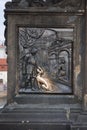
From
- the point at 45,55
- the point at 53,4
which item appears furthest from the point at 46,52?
the point at 53,4

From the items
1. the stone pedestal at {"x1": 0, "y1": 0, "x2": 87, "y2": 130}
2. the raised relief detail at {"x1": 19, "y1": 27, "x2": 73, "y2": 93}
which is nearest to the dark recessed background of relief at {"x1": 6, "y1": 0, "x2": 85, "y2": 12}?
the stone pedestal at {"x1": 0, "y1": 0, "x2": 87, "y2": 130}

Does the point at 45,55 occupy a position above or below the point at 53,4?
below

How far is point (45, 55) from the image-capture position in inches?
389

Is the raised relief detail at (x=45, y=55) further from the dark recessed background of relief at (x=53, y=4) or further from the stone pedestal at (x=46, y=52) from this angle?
the dark recessed background of relief at (x=53, y=4)

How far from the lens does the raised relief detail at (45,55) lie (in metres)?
9.87

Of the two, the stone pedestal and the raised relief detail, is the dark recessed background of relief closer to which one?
the stone pedestal

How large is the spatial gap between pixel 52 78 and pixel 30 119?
39.0 inches

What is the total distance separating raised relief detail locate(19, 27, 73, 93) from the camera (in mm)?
9867

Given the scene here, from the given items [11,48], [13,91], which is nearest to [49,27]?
[11,48]

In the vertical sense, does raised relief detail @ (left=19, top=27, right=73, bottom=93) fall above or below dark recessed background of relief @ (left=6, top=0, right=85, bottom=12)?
below

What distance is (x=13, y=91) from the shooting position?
9.82 m

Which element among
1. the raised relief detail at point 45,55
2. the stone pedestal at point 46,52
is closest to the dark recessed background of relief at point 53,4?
the stone pedestal at point 46,52

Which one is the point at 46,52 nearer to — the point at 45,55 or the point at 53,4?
the point at 45,55

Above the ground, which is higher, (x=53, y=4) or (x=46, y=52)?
(x=53, y=4)
